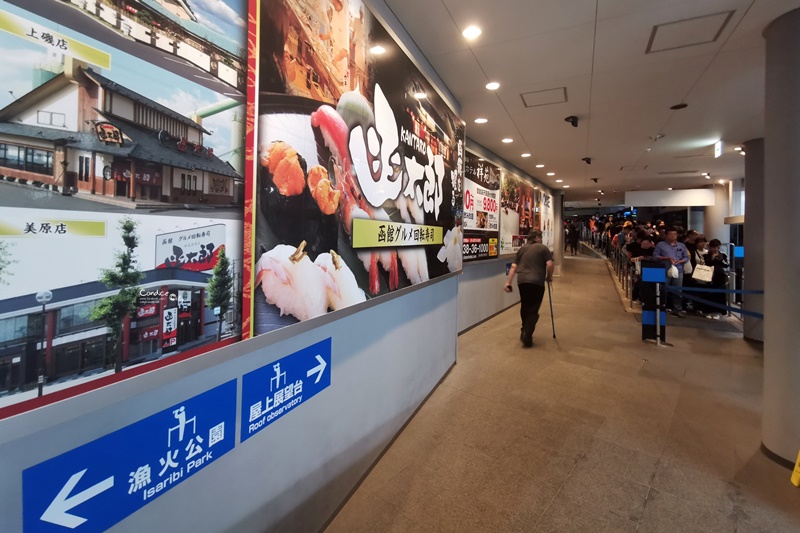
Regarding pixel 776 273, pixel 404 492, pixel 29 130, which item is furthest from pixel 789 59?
pixel 29 130

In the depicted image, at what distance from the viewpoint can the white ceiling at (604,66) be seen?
8.56 ft

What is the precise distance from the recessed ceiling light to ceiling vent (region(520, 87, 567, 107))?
1444 millimetres

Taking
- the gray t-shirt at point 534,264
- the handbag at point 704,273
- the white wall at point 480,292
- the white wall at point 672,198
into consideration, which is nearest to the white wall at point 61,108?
the white wall at point 480,292

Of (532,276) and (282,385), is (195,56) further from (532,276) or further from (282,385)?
(532,276)

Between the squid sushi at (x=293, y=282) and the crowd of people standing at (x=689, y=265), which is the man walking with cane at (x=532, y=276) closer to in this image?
the crowd of people standing at (x=689, y=265)

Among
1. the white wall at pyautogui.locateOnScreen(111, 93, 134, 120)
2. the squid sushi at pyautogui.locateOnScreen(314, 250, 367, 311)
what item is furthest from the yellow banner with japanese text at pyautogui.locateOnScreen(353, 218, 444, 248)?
the white wall at pyautogui.locateOnScreen(111, 93, 134, 120)

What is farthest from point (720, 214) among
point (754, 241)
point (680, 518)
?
point (680, 518)

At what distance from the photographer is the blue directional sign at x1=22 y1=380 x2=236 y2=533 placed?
86 centimetres

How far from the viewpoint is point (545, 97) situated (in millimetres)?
4199

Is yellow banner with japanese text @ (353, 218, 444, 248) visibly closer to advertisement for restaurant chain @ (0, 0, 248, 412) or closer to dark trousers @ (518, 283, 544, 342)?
advertisement for restaurant chain @ (0, 0, 248, 412)

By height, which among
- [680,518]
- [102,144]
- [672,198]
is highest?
[672,198]

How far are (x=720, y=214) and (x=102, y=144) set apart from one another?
14628 mm

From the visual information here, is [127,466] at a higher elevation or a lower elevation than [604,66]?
lower

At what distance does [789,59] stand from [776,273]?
149 centimetres
